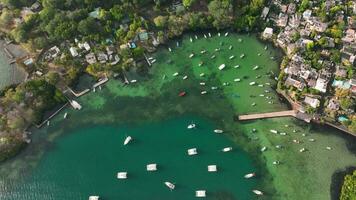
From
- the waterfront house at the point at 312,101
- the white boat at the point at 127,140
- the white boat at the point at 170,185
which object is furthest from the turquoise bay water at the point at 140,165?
the waterfront house at the point at 312,101

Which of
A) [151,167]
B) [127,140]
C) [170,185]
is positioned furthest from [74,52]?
[170,185]

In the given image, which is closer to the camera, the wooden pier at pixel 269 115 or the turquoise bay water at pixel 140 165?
the turquoise bay water at pixel 140 165

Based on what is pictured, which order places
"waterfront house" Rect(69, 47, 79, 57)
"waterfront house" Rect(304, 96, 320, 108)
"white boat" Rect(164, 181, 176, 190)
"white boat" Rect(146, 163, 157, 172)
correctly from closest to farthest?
"white boat" Rect(164, 181, 176, 190)
"white boat" Rect(146, 163, 157, 172)
"waterfront house" Rect(304, 96, 320, 108)
"waterfront house" Rect(69, 47, 79, 57)

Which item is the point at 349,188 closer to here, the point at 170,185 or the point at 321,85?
the point at 321,85

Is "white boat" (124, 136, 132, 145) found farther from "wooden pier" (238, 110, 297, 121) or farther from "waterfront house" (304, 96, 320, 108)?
"waterfront house" (304, 96, 320, 108)

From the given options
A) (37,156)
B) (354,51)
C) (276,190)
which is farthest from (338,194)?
(37,156)

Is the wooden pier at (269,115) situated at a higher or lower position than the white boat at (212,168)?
higher

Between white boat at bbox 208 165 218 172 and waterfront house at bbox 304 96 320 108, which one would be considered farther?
waterfront house at bbox 304 96 320 108

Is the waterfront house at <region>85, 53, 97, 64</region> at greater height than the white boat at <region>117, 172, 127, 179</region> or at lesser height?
greater

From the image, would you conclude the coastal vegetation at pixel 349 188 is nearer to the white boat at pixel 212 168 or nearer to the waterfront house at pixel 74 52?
the white boat at pixel 212 168

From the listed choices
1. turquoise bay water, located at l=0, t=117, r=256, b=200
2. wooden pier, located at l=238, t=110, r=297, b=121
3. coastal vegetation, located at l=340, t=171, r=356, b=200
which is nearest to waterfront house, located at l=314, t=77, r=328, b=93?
wooden pier, located at l=238, t=110, r=297, b=121
